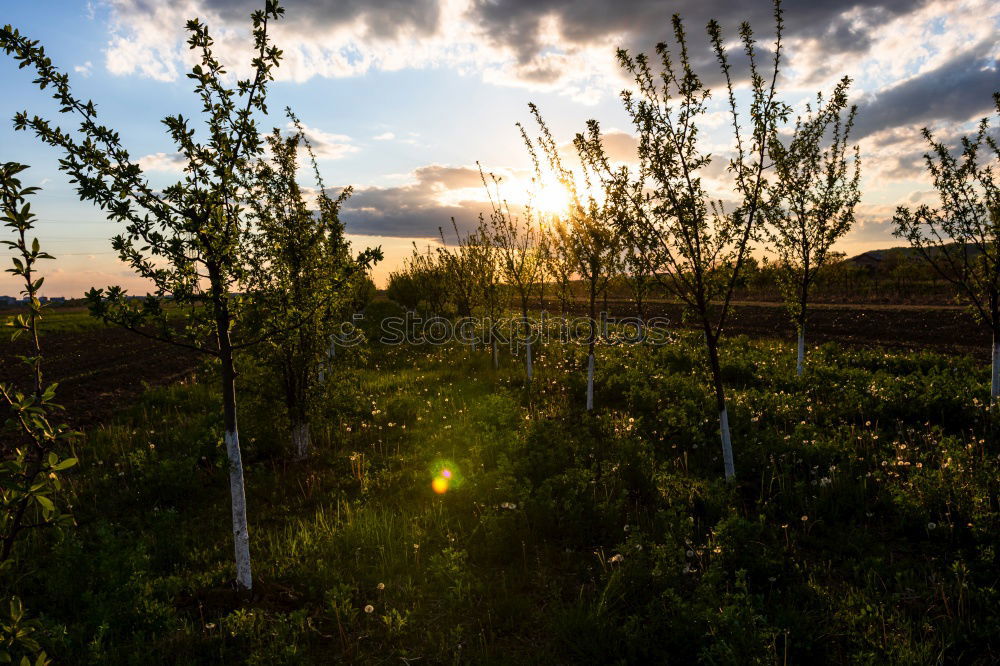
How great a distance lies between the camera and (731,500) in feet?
22.3

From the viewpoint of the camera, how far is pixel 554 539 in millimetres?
6543

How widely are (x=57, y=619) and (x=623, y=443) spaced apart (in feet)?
25.1

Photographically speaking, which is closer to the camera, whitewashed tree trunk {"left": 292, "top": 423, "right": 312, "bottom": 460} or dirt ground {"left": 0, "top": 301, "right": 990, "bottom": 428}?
whitewashed tree trunk {"left": 292, "top": 423, "right": 312, "bottom": 460}

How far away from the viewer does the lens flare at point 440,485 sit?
25.7 feet

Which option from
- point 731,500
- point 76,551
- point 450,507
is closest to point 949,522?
point 731,500

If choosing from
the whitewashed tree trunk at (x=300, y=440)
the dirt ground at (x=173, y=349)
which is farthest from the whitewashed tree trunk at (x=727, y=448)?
the dirt ground at (x=173, y=349)

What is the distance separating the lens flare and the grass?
172 millimetres

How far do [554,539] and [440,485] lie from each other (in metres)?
2.23

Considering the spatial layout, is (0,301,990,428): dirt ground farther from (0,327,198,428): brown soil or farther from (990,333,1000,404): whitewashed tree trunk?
(990,333,1000,404): whitewashed tree trunk

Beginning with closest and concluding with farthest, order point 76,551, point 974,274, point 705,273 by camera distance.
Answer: point 76,551, point 705,273, point 974,274

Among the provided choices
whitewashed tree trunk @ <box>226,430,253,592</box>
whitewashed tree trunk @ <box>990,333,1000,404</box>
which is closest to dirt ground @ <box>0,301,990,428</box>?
whitewashed tree trunk @ <box>990,333,1000,404</box>

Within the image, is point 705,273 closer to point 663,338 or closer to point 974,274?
point 974,274

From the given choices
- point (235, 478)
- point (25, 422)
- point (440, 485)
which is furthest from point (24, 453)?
point (440, 485)

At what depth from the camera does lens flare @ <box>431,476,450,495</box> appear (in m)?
7.85
